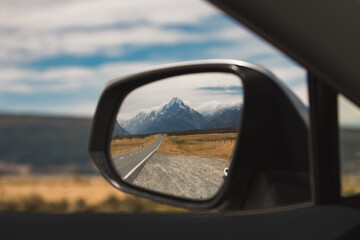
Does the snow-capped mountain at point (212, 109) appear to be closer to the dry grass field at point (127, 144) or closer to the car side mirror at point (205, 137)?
the car side mirror at point (205, 137)

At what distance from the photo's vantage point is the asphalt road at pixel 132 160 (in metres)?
1.65

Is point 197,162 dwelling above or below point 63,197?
above

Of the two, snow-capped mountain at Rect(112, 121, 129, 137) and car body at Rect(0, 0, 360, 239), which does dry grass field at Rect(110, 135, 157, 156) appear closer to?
snow-capped mountain at Rect(112, 121, 129, 137)

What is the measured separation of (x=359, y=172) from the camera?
5.12 ft

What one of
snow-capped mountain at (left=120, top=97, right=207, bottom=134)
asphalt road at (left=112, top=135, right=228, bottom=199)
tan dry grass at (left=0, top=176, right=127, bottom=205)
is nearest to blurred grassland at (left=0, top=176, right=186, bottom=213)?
tan dry grass at (left=0, top=176, right=127, bottom=205)

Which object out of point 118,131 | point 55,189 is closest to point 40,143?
point 55,189

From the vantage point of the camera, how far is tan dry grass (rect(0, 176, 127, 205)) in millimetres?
15070

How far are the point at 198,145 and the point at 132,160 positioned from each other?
0.39 metres

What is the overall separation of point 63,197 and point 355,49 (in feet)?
52.2

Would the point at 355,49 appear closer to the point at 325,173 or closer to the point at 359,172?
the point at 325,173

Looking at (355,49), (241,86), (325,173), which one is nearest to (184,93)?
(241,86)

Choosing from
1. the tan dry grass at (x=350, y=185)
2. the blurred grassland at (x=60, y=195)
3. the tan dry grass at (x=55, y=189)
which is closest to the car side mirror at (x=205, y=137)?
the tan dry grass at (x=350, y=185)

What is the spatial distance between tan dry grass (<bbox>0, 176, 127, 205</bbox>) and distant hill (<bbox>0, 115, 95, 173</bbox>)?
431 cm

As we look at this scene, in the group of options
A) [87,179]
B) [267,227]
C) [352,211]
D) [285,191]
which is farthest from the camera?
[87,179]
